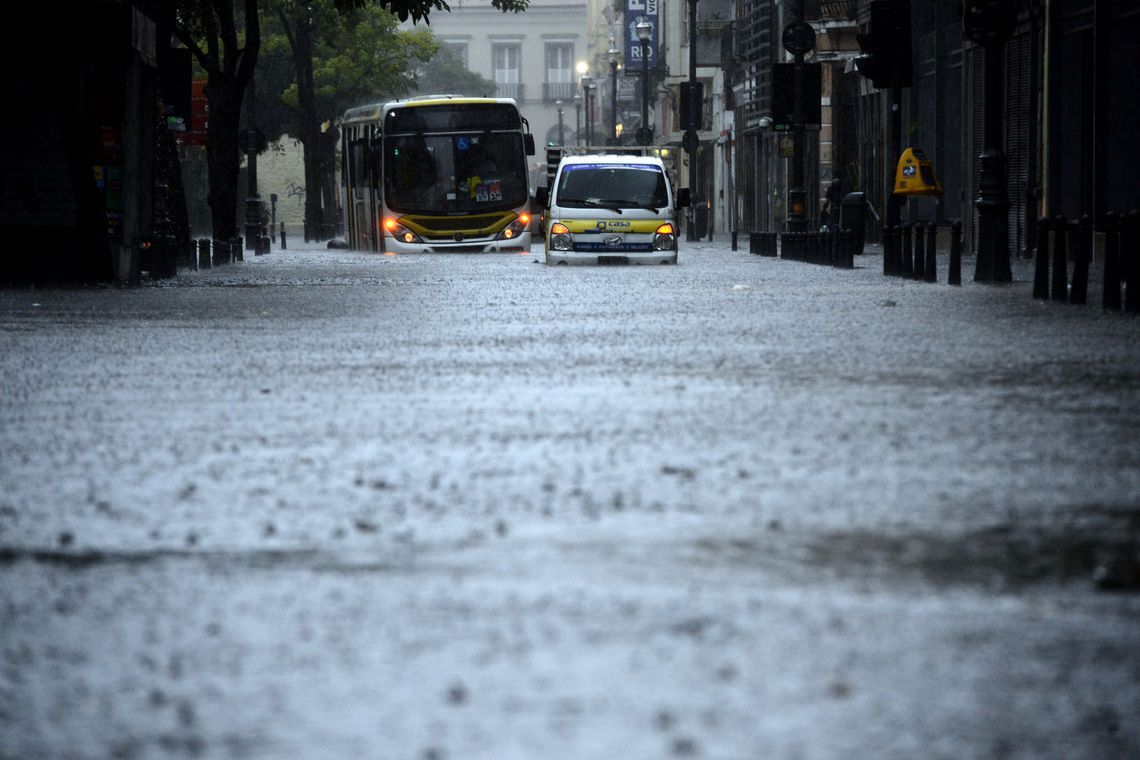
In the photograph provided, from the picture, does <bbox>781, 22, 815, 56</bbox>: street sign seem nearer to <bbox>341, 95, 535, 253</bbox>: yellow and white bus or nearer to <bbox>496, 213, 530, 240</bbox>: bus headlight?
<bbox>341, 95, 535, 253</bbox>: yellow and white bus

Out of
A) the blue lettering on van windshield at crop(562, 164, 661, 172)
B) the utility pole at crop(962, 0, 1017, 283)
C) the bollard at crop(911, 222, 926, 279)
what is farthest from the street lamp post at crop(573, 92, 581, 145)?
the utility pole at crop(962, 0, 1017, 283)

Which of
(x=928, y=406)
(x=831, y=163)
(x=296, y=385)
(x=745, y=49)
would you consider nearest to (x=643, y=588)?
(x=928, y=406)

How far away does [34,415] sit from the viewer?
29.4ft

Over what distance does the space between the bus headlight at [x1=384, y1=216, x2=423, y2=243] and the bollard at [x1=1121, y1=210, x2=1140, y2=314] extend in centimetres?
2856

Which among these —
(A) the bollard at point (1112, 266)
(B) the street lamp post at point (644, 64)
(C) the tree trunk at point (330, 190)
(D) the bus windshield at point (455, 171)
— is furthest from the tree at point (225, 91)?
(B) the street lamp post at point (644, 64)

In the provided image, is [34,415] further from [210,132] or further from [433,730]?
[210,132]

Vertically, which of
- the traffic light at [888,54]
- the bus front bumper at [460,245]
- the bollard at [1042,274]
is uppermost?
the traffic light at [888,54]

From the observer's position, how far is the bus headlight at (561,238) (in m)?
33.6

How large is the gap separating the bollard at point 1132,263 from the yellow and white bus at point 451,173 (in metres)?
27.9

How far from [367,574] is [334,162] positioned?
68.1 meters

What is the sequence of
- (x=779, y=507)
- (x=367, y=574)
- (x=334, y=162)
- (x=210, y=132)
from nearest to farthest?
(x=367, y=574) < (x=779, y=507) < (x=210, y=132) < (x=334, y=162)

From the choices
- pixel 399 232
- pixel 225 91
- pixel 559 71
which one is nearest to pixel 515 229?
pixel 399 232

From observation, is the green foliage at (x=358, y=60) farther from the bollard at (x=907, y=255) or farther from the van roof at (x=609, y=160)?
the bollard at (x=907, y=255)

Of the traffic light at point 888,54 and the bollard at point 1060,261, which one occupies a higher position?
the traffic light at point 888,54
